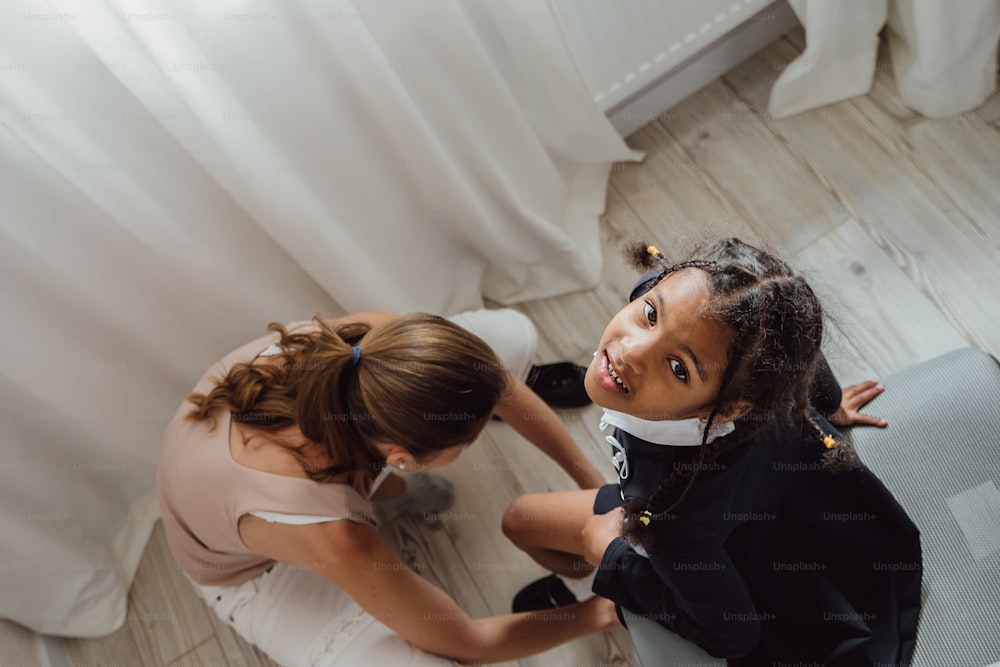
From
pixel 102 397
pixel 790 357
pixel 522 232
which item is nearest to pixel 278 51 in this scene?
pixel 522 232

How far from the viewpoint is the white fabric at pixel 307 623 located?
3.98 ft

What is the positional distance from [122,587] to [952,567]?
1.47 m

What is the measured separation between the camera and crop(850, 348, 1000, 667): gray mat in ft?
3.27

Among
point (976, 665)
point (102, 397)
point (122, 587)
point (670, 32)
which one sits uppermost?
point (102, 397)

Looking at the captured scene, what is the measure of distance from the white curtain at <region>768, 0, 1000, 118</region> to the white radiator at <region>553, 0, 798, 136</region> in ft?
0.46

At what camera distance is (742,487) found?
1.01 m

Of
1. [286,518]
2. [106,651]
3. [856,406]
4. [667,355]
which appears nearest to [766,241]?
[856,406]

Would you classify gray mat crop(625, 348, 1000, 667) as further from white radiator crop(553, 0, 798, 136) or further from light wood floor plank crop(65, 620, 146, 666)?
light wood floor plank crop(65, 620, 146, 666)

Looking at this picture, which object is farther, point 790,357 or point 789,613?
point 789,613

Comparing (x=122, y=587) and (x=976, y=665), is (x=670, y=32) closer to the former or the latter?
(x=976, y=665)

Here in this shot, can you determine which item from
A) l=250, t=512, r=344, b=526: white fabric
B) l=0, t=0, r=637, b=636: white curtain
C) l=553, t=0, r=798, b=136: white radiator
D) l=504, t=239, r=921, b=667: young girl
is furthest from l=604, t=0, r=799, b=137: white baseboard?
l=250, t=512, r=344, b=526: white fabric

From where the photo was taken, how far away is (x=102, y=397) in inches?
56.8

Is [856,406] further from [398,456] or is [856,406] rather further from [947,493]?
[398,456]

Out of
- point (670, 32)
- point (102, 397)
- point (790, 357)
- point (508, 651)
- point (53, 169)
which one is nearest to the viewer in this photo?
point (790, 357)
